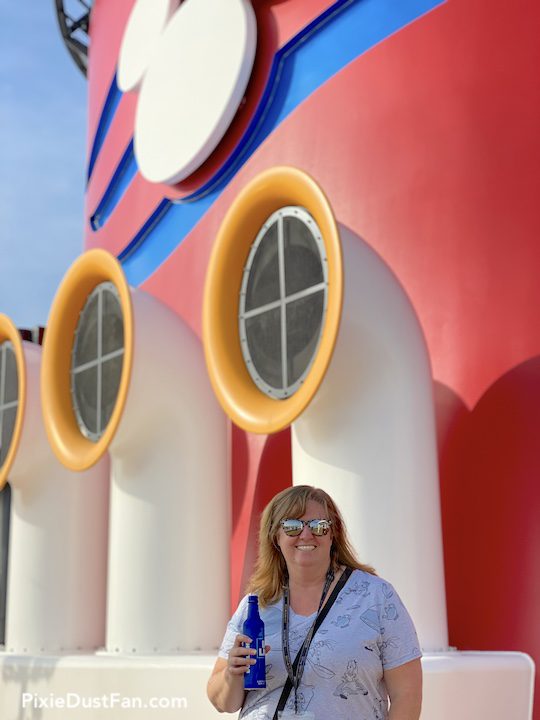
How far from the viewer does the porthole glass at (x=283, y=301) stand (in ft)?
20.2

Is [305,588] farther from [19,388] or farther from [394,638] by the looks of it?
[19,388]

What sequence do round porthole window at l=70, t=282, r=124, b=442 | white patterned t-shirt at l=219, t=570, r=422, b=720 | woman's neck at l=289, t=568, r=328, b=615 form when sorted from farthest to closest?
round porthole window at l=70, t=282, r=124, b=442 → woman's neck at l=289, t=568, r=328, b=615 → white patterned t-shirt at l=219, t=570, r=422, b=720

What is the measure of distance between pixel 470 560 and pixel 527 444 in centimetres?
84

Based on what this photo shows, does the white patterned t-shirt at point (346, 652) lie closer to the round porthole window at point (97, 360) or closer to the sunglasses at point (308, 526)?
the sunglasses at point (308, 526)

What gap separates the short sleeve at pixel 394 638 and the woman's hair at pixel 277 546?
0.18 m

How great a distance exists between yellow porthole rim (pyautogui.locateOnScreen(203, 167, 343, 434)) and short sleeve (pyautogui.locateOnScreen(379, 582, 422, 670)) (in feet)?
9.16

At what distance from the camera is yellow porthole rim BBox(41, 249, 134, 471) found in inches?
295

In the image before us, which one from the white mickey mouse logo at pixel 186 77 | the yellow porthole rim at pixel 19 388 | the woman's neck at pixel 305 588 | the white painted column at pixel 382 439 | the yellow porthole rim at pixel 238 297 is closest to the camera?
the woman's neck at pixel 305 588

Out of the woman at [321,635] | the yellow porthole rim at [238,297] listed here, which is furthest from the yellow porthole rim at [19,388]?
the woman at [321,635]

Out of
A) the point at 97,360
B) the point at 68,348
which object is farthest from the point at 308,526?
the point at 68,348

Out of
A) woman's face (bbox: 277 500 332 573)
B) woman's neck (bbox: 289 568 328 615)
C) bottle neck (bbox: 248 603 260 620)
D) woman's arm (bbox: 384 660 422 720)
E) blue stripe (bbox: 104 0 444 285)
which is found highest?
blue stripe (bbox: 104 0 444 285)

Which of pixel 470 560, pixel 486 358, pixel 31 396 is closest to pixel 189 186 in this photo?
pixel 31 396

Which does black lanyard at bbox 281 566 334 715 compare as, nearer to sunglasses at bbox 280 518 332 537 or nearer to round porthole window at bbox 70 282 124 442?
sunglasses at bbox 280 518 332 537

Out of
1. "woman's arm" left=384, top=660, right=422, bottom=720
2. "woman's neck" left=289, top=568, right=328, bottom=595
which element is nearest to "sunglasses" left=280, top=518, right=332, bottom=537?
"woman's neck" left=289, top=568, right=328, bottom=595
